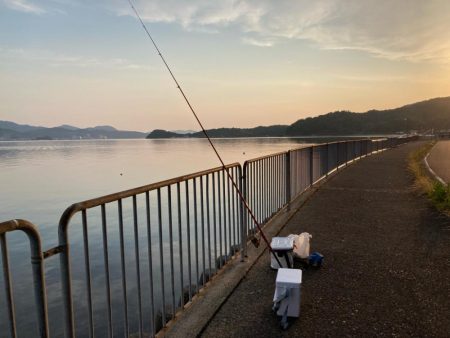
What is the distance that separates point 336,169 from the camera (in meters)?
16.0

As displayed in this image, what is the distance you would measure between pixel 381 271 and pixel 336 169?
1157 cm

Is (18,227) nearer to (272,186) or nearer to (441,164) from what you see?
(272,186)

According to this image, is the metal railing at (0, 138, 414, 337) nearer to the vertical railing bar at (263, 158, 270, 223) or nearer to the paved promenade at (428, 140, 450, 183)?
the vertical railing bar at (263, 158, 270, 223)

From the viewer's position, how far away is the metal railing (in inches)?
92.6

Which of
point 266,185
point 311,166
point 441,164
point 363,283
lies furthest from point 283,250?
point 441,164

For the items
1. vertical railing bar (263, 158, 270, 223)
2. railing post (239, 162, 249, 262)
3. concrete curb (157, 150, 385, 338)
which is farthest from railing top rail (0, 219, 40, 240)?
vertical railing bar (263, 158, 270, 223)

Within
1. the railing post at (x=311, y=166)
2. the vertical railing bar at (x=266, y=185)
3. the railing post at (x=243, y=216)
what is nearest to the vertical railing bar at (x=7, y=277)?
the railing post at (x=243, y=216)

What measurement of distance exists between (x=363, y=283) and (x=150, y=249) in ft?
8.04

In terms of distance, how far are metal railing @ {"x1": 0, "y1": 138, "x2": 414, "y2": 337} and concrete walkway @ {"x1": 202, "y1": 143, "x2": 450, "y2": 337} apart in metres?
0.65

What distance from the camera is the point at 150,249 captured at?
3.91 meters

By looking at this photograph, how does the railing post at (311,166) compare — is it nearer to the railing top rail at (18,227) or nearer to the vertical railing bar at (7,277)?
the railing top rail at (18,227)

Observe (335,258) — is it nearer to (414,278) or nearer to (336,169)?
(414,278)

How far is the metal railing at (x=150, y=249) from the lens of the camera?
2.35 metres

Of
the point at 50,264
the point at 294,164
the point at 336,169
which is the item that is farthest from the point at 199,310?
the point at 336,169
